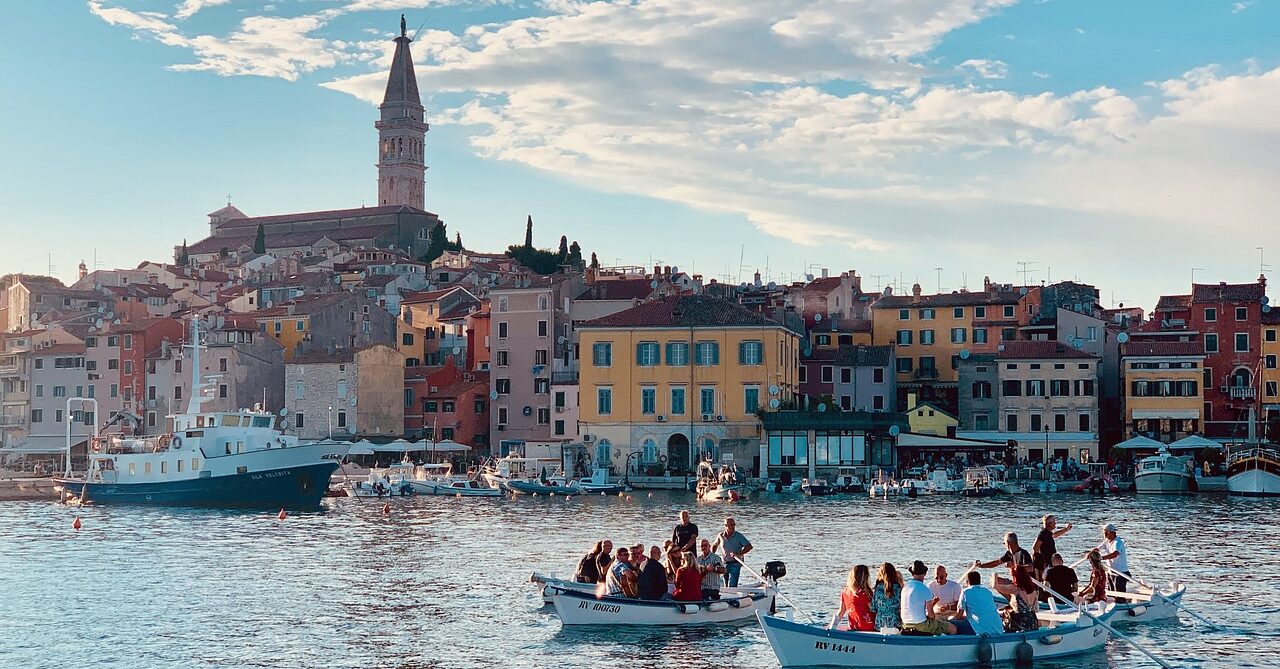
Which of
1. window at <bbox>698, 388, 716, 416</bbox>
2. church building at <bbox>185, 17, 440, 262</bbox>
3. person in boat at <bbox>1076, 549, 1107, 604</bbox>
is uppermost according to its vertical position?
church building at <bbox>185, 17, 440, 262</bbox>

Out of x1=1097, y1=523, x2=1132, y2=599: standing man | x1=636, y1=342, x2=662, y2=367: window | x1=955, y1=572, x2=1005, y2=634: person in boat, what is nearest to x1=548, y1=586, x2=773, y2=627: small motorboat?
x1=955, y1=572, x2=1005, y2=634: person in boat

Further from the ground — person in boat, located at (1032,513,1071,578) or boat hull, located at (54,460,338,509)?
person in boat, located at (1032,513,1071,578)

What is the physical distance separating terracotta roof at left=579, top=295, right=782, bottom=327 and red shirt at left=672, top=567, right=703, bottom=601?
51.3m

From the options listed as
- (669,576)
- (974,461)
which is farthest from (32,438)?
(669,576)

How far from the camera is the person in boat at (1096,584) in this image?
88.9ft

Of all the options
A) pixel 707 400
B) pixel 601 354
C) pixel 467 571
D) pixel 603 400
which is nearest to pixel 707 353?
pixel 707 400

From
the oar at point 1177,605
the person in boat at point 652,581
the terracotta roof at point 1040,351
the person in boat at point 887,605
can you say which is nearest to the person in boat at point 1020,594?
the person in boat at point 887,605

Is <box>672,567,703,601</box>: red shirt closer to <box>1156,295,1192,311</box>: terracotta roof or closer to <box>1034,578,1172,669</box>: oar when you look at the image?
<box>1034,578,1172,669</box>: oar

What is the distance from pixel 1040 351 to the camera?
84.6m

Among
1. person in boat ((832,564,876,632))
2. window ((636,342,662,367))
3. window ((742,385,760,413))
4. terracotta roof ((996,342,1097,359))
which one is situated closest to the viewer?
person in boat ((832,564,876,632))

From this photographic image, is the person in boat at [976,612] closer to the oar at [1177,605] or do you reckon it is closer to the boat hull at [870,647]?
the boat hull at [870,647]

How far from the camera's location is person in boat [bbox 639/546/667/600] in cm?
2695

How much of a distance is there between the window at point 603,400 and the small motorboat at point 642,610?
52.0 m

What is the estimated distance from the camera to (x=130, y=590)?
35.7 metres
